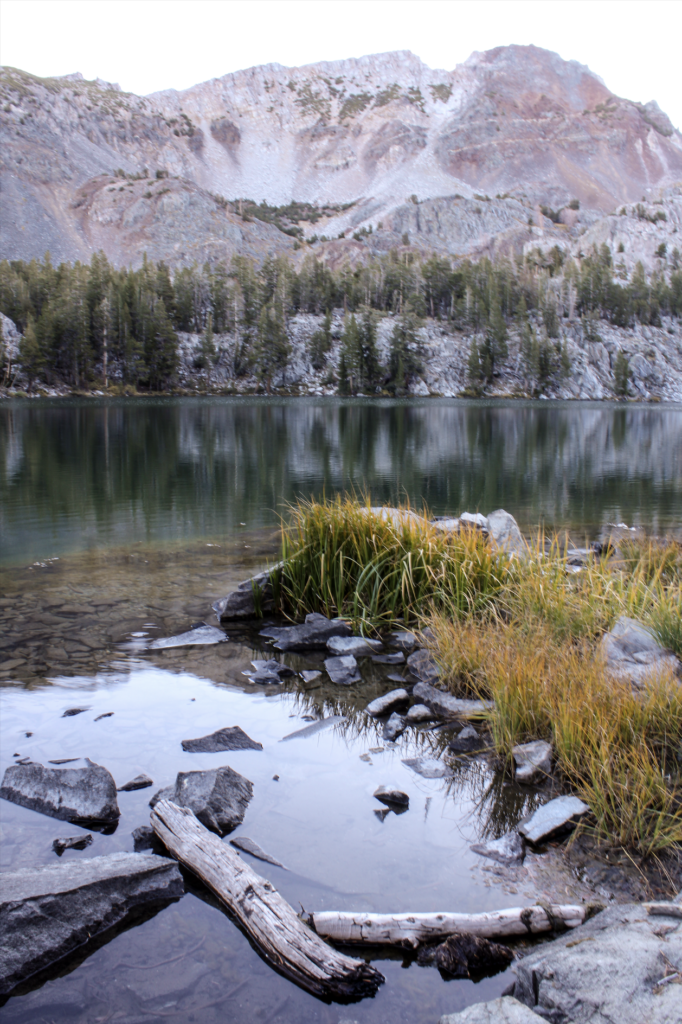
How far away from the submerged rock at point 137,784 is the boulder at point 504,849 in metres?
2.91

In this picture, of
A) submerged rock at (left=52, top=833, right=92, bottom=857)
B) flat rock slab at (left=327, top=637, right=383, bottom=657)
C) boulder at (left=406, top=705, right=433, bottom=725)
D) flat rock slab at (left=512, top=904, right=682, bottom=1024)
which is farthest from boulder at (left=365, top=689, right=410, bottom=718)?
flat rock slab at (left=512, top=904, right=682, bottom=1024)

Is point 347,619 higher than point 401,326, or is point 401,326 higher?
point 401,326

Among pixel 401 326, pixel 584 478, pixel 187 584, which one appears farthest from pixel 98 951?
pixel 401 326

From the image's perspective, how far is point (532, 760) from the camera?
20.6ft

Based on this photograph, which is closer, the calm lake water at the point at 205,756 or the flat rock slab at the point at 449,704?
the calm lake water at the point at 205,756

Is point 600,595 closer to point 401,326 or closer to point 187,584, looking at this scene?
point 187,584

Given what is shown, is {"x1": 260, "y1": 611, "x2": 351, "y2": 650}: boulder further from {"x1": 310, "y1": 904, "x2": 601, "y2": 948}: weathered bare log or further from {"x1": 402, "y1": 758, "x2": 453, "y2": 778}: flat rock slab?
{"x1": 310, "y1": 904, "x2": 601, "y2": 948}: weathered bare log

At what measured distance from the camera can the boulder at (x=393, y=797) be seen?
593 cm

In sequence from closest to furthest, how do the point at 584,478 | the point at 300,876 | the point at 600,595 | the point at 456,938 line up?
the point at 456,938, the point at 300,876, the point at 600,595, the point at 584,478

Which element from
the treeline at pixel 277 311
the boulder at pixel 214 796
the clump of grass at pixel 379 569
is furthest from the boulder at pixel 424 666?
the treeline at pixel 277 311

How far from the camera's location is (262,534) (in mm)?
19141

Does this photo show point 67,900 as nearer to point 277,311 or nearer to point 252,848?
point 252,848

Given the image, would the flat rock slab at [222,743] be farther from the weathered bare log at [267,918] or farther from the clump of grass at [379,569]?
the clump of grass at [379,569]

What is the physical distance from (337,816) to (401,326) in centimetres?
15296
